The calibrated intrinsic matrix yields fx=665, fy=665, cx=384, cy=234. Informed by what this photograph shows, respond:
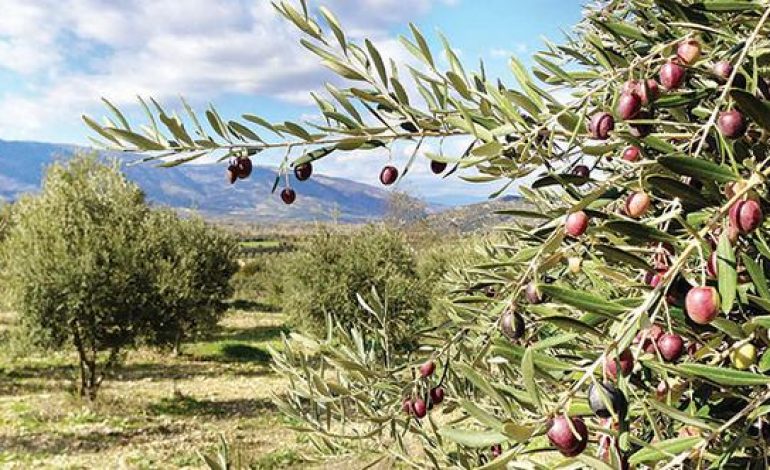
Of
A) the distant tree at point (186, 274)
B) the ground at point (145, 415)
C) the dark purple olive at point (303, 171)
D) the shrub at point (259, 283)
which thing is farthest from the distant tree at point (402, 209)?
the dark purple olive at point (303, 171)

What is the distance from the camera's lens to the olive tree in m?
0.91

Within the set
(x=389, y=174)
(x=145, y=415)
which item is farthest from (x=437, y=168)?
(x=145, y=415)

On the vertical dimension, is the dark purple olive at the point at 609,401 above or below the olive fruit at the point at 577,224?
below

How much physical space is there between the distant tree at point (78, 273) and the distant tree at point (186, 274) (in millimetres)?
762

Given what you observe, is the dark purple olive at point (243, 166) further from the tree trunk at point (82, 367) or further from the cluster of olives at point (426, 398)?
the tree trunk at point (82, 367)

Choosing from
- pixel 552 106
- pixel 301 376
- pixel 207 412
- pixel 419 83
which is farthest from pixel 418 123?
pixel 207 412

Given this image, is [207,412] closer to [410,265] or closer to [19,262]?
[19,262]

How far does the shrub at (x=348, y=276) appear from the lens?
24375 mm

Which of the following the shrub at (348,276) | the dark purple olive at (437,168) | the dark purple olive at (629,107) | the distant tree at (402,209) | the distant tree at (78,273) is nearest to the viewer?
the dark purple olive at (629,107)

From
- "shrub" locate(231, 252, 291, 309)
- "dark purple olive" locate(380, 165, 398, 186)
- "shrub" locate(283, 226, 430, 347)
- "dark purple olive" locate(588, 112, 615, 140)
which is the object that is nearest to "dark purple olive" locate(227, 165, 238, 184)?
"dark purple olive" locate(380, 165, 398, 186)

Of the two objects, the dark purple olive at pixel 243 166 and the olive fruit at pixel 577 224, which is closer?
the olive fruit at pixel 577 224

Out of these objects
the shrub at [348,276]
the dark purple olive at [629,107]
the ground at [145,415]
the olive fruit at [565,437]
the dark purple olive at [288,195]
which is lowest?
the ground at [145,415]

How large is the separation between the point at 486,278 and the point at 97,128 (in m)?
1.08

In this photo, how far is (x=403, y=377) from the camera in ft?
6.64
